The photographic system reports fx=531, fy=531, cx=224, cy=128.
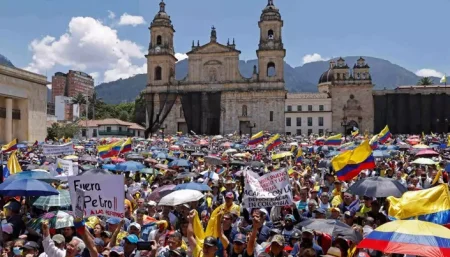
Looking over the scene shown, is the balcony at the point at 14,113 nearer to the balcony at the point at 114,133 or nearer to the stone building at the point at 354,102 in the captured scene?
the balcony at the point at 114,133

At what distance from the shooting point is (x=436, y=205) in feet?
21.1

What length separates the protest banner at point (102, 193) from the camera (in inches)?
251

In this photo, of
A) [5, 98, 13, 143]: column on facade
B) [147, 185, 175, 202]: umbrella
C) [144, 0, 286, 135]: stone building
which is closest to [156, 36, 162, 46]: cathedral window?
[144, 0, 286, 135]: stone building

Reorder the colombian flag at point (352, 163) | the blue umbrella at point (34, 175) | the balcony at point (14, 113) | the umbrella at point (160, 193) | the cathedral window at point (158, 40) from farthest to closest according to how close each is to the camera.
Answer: the cathedral window at point (158, 40)
the balcony at point (14, 113)
the colombian flag at point (352, 163)
the umbrella at point (160, 193)
the blue umbrella at point (34, 175)

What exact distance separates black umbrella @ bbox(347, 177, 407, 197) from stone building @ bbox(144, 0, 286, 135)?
57.2 m

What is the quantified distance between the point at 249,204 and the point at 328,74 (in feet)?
264

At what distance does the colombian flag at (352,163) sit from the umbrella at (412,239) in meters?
6.51

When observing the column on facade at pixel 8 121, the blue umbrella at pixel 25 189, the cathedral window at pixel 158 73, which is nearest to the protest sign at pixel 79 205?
the blue umbrella at pixel 25 189

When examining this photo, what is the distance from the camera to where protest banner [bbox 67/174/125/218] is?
6367 mm

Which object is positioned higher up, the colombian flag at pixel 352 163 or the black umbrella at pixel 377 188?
the colombian flag at pixel 352 163

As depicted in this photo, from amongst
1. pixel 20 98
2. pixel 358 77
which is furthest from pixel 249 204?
pixel 358 77

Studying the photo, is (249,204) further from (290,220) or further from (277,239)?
(277,239)

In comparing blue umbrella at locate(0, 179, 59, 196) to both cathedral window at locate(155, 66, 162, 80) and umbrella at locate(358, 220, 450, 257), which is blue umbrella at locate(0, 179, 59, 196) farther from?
cathedral window at locate(155, 66, 162, 80)

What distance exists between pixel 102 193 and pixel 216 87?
61.7 metres
